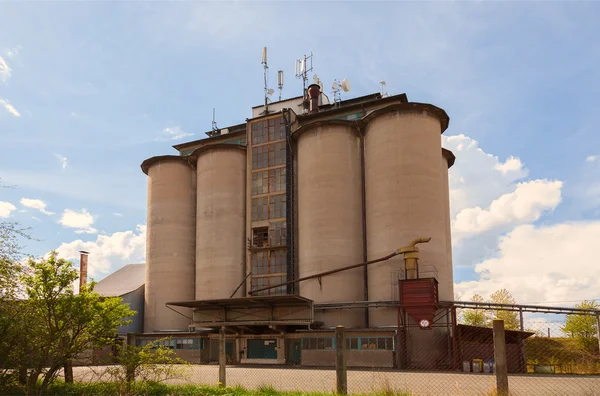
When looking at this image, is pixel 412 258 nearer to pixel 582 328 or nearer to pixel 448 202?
pixel 448 202

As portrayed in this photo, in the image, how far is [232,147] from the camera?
4966 cm

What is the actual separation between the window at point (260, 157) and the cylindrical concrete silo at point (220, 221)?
1.78 m

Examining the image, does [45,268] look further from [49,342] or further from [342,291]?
[342,291]

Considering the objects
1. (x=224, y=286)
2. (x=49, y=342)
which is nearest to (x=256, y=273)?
(x=224, y=286)

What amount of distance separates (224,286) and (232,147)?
42.5 feet

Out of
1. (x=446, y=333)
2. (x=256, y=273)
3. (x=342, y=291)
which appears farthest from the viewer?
(x=256, y=273)

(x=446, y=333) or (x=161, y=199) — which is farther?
(x=161, y=199)

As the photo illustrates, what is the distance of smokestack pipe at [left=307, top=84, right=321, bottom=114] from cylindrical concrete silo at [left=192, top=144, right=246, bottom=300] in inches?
374

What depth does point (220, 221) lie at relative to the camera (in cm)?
4778

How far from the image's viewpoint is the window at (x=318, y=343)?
Result: 115 feet

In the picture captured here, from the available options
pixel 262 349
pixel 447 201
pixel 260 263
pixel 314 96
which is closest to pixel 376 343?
pixel 262 349

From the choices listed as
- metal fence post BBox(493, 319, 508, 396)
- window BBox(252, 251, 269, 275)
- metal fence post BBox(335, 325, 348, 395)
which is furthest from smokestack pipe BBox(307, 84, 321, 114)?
metal fence post BBox(493, 319, 508, 396)

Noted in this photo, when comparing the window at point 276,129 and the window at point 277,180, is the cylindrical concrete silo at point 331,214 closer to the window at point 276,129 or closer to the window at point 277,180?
the window at point 277,180

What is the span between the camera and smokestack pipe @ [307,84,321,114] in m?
54.6
